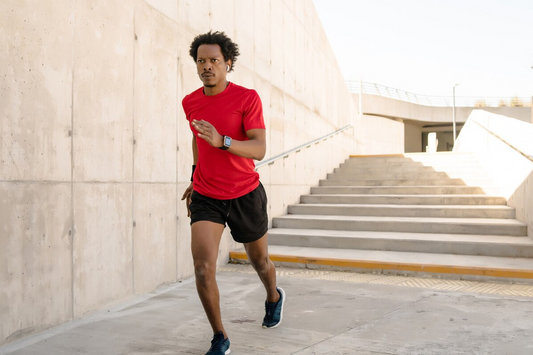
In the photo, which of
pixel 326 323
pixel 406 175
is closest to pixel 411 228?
pixel 406 175

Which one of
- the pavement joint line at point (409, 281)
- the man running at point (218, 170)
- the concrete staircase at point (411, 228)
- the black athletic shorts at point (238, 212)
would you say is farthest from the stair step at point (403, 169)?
the man running at point (218, 170)

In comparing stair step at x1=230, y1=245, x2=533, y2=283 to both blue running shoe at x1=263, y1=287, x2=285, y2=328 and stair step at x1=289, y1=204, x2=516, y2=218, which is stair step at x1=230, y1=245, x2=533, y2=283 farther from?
blue running shoe at x1=263, y1=287, x2=285, y2=328

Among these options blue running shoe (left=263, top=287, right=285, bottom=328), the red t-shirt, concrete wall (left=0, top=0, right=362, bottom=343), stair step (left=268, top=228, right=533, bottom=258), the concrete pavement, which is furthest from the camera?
stair step (left=268, top=228, right=533, bottom=258)

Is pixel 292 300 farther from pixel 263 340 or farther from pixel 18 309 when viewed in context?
pixel 18 309

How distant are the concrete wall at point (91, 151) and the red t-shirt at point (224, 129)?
1066 mm

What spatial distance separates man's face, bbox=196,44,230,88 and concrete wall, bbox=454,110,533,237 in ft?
14.2

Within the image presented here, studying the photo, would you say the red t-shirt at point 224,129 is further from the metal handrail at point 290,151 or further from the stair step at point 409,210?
the stair step at point 409,210

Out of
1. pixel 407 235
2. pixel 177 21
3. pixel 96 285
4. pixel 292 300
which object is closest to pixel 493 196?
pixel 407 235

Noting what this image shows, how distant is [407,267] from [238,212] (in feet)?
8.75

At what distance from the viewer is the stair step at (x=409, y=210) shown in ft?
20.9

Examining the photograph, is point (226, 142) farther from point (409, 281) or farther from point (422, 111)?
point (422, 111)

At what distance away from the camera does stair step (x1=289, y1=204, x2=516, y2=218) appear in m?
6.36

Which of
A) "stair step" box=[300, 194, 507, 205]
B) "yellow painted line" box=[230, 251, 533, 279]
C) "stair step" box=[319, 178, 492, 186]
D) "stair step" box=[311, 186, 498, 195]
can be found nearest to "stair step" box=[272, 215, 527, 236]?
"stair step" box=[300, 194, 507, 205]

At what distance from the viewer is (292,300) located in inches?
149
